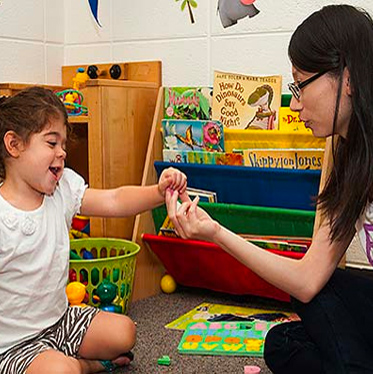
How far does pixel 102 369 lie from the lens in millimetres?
1322

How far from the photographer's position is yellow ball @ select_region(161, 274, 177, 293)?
1865 mm

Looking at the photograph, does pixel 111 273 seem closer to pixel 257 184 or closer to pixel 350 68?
pixel 257 184

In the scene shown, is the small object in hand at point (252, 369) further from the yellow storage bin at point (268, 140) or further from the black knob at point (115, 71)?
the black knob at point (115, 71)

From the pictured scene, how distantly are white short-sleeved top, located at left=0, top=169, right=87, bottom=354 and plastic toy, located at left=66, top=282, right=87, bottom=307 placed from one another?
232 mm

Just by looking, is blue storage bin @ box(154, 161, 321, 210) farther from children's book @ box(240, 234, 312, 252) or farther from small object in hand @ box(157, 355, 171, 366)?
small object in hand @ box(157, 355, 171, 366)

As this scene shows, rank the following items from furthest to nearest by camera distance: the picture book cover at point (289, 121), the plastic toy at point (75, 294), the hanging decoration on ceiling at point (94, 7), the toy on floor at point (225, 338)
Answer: the hanging decoration on ceiling at point (94, 7) < the picture book cover at point (289, 121) < the plastic toy at point (75, 294) < the toy on floor at point (225, 338)

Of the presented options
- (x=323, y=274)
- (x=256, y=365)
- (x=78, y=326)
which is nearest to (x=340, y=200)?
(x=323, y=274)

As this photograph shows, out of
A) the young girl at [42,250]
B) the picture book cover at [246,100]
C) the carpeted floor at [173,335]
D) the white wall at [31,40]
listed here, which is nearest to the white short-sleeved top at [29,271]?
the young girl at [42,250]

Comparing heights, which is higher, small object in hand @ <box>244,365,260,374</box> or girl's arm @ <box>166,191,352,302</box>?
girl's arm @ <box>166,191,352,302</box>

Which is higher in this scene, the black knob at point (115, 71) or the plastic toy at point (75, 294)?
the black knob at point (115, 71)

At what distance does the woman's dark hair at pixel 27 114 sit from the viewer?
125 cm

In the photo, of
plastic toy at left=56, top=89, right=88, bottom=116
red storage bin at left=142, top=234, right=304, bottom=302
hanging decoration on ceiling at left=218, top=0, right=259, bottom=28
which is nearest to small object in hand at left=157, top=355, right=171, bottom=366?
red storage bin at left=142, top=234, right=304, bottom=302

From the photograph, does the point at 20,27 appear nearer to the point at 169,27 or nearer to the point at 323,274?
the point at 169,27

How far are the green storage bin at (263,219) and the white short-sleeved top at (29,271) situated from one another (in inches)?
20.8
